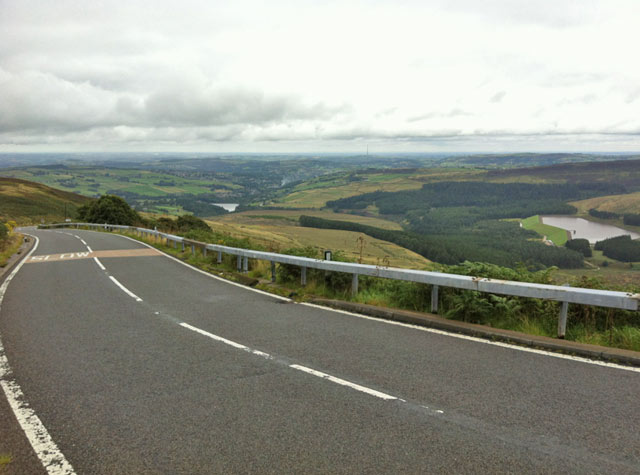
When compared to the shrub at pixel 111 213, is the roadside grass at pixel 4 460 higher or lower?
higher

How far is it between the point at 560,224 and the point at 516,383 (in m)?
211

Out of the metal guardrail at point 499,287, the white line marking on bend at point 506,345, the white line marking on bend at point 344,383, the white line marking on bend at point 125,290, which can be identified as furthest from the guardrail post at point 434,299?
the white line marking on bend at point 125,290

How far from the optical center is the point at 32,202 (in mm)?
107062

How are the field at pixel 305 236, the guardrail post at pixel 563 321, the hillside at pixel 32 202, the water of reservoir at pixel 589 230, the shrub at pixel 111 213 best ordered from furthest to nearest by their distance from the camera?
the water of reservoir at pixel 589 230 < the hillside at pixel 32 202 < the field at pixel 305 236 < the shrub at pixel 111 213 < the guardrail post at pixel 563 321

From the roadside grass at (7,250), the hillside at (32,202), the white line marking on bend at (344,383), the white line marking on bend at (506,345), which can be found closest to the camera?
the white line marking on bend at (344,383)

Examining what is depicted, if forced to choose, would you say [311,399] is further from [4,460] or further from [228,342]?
[4,460]

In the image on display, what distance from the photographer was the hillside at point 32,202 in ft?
Result: 295

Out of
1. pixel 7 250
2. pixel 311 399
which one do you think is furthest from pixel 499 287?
pixel 7 250

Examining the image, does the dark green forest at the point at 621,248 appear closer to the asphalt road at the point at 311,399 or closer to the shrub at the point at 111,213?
the shrub at the point at 111,213

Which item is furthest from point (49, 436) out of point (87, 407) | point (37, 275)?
point (37, 275)

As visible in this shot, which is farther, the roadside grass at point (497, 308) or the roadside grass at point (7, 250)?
the roadside grass at point (7, 250)

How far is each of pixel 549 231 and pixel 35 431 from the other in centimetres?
18603

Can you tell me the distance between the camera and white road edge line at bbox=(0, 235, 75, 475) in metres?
3.39

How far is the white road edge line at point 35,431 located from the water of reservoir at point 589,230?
170637mm
